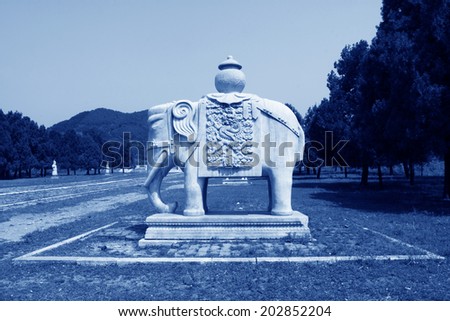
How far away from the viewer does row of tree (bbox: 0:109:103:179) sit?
5022 centimetres

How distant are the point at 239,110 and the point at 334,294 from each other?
14.8 feet

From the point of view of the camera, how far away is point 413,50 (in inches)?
612

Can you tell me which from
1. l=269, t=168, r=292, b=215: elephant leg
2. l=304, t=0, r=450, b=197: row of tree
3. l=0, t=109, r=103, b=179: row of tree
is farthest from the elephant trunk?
l=0, t=109, r=103, b=179: row of tree

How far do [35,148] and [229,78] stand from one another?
5534 centimetres

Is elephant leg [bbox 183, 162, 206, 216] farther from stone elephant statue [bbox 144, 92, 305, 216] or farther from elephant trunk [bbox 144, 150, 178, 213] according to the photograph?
elephant trunk [bbox 144, 150, 178, 213]

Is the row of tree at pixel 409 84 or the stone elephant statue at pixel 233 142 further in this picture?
the row of tree at pixel 409 84

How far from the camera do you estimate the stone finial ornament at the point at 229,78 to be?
852cm

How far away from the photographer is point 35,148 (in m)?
56.4

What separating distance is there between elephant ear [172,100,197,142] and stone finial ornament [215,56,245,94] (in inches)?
32.4

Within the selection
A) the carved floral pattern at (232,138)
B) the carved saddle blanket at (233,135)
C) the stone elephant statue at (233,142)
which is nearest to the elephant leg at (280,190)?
the stone elephant statue at (233,142)

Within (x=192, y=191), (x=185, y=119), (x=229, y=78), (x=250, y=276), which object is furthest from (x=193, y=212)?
(x=229, y=78)

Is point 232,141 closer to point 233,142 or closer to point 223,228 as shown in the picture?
point 233,142

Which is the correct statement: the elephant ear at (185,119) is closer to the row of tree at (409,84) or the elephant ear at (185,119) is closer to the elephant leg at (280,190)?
the elephant leg at (280,190)

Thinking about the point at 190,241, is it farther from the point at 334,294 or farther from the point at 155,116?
the point at 334,294
